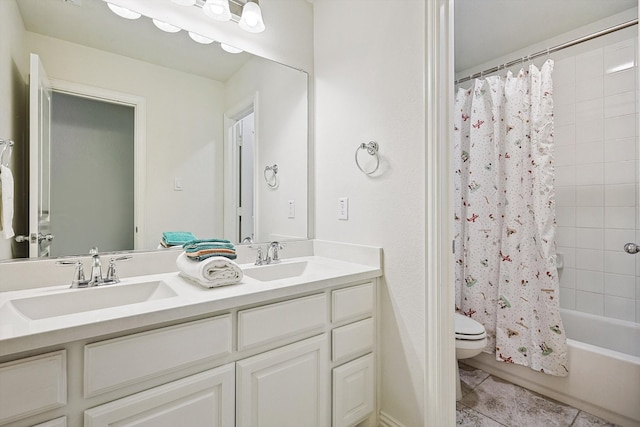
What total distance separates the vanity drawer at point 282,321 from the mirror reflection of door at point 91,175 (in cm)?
68

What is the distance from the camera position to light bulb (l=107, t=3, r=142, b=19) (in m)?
1.29

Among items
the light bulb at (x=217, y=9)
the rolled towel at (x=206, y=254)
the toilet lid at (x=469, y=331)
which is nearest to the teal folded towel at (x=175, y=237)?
the rolled towel at (x=206, y=254)

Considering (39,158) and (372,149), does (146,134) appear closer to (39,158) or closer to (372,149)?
(39,158)

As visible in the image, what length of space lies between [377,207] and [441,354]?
0.69 m

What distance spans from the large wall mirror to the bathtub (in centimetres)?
167

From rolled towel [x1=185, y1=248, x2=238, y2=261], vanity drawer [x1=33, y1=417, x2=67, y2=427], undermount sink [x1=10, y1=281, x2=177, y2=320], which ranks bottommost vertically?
vanity drawer [x1=33, y1=417, x2=67, y2=427]

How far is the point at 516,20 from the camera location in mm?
2051

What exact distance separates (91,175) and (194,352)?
0.88 meters

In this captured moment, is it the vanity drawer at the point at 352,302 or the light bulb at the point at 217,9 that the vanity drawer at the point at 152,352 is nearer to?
the vanity drawer at the point at 352,302

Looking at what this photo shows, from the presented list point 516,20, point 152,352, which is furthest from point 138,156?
point 516,20

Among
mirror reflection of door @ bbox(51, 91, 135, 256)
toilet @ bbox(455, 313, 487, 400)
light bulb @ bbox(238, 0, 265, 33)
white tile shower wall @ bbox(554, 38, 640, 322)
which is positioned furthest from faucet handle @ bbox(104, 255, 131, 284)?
white tile shower wall @ bbox(554, 38, 640, 322)

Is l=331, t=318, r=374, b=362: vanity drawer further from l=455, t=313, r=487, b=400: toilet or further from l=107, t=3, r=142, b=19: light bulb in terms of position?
l=107, t=3, r=142, b=19: light bulb

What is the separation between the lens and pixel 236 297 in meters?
1.01

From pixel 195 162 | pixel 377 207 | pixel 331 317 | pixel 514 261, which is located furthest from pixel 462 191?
pixel 195 162
